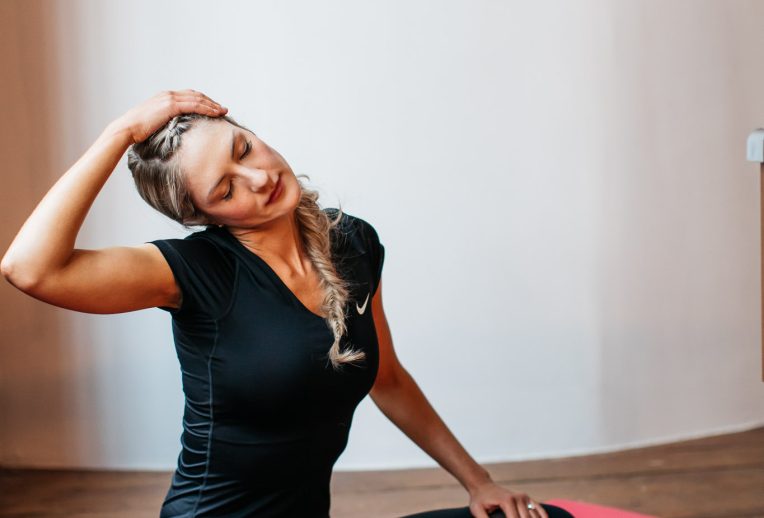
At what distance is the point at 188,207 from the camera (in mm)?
1229

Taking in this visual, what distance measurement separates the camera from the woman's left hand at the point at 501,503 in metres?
1.35

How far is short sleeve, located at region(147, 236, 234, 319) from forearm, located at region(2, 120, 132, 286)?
12 centimetres

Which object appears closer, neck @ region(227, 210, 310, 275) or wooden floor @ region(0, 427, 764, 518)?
neck @ region(227, 210, 310, 275)

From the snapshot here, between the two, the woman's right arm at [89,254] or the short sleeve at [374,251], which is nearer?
the woman's right arm at [89,254]

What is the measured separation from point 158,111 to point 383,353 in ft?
1.81

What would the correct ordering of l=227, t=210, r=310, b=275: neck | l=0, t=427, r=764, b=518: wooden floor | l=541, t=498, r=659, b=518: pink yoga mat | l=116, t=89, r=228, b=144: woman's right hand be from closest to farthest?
l=116, t=89, r=228, b=144: woman's right hand, l=227, t=210, r=310, b=275: neck, l=541, t=498, r=659, b=518: pink yoga mat, l=0, t=427, r=764, b=518: wooden floor

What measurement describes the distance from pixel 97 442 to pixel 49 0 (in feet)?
4.16

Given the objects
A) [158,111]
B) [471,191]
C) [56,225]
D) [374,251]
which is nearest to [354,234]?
[374,251]

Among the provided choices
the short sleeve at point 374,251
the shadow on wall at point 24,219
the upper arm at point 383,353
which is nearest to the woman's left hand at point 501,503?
the upper arm at point 383,353

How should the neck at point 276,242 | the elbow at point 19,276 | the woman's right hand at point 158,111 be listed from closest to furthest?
1. the elbow at point 19,276
2. the woman's right hand at point 158,111
3. the neck at point 276,242

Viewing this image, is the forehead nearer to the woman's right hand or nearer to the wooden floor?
the woman's right hand

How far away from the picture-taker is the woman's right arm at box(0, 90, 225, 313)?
3.42ft

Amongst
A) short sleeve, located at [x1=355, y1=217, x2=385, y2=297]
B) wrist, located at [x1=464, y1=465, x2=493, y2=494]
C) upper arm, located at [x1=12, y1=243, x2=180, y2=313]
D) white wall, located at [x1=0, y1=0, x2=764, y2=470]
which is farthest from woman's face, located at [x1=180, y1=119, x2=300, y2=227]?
white wall, located at [x1=0, y1=0, x2=764, y2=470]

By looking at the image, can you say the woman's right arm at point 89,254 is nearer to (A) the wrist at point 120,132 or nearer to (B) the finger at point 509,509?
(A) the wrist at point 120,132
